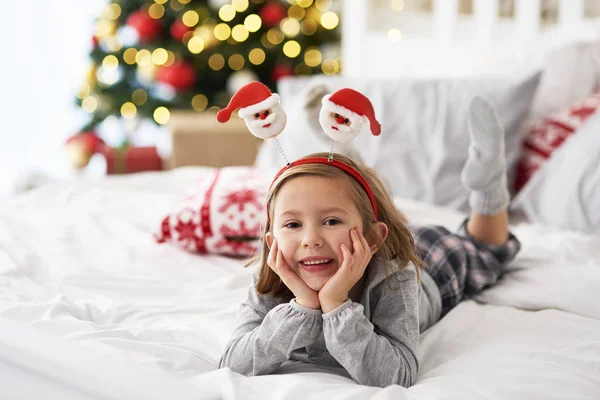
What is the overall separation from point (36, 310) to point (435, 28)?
1872 millimetres

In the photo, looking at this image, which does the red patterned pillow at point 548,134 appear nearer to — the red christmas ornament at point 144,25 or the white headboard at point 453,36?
the white headboard at point 453,36

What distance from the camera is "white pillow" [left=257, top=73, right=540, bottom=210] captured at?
1.92m

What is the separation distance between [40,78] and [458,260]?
3.09 meters

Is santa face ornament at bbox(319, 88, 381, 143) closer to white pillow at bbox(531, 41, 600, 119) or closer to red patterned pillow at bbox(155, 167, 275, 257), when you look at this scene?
red patterned pillow at bbox(155, 167, 275, 257)

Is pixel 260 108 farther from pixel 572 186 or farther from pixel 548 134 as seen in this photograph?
pixel 548 134

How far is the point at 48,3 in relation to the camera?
3689 millimetres

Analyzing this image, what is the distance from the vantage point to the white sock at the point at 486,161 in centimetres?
135

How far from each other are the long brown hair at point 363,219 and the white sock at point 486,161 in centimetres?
37

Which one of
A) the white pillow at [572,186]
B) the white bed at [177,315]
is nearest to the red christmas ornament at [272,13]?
the white bed at [177,315]

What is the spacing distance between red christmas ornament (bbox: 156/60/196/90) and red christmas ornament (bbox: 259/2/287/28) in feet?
1.40

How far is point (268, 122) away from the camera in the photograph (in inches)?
38.5

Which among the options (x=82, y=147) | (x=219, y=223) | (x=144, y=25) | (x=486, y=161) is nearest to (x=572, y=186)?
(x=486, y=161)

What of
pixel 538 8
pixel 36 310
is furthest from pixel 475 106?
pixel 538 8

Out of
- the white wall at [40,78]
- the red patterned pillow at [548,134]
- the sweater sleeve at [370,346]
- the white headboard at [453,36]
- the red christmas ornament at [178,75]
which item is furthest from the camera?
the white wall at [40,78]
